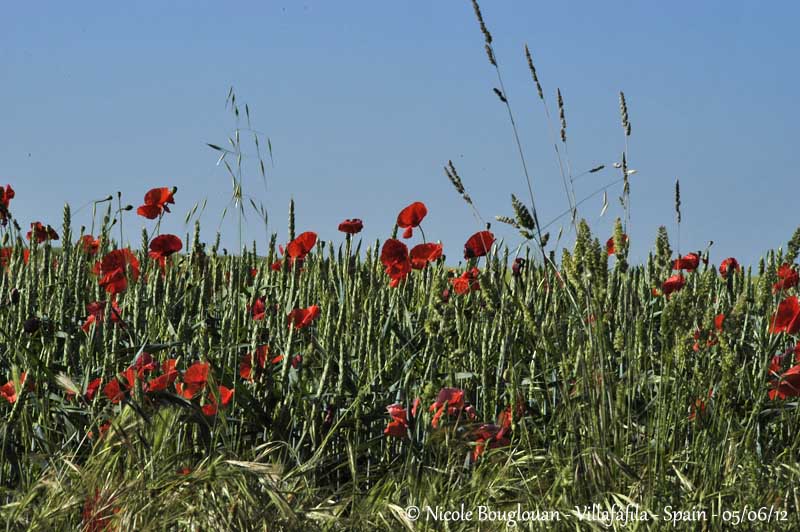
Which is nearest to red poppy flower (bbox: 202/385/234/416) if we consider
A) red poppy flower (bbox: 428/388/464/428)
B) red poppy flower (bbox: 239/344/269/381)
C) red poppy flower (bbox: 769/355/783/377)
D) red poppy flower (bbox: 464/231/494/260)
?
red poppy flower (bbox: 239/344/269/381)

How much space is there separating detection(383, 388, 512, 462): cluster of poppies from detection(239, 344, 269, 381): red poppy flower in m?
0.39

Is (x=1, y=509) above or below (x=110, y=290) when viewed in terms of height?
below

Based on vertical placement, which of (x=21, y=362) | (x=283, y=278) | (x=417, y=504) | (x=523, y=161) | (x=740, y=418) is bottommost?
(x=417, y=504)

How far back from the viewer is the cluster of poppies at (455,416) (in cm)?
241

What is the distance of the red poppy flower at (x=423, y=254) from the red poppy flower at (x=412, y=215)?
0.75 ft

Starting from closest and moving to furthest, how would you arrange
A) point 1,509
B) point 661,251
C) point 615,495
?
1. point 1,509
2. point 615,495
3. point 661,251

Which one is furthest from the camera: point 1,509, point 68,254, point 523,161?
point 68,254

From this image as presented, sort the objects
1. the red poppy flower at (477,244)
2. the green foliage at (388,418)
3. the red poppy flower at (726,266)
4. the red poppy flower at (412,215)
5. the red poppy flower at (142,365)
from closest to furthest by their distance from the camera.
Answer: the green foliage at (388,418) → the red poppy flower at (142,365) → the red poppy flower at (477,244) → the red poppy flower at (412,215) → the red poppy flower at (726,266)

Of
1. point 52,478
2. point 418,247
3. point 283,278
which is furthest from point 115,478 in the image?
point 418,247

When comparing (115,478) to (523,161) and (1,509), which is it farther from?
(523,161)

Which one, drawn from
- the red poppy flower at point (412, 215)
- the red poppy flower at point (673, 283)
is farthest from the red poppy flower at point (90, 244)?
the red poppy flower at point (673, 283)

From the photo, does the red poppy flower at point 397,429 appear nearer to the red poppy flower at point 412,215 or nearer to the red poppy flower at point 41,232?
the red poppy flower at point 412,215

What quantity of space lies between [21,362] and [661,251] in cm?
189

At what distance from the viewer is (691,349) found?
2.37 m
